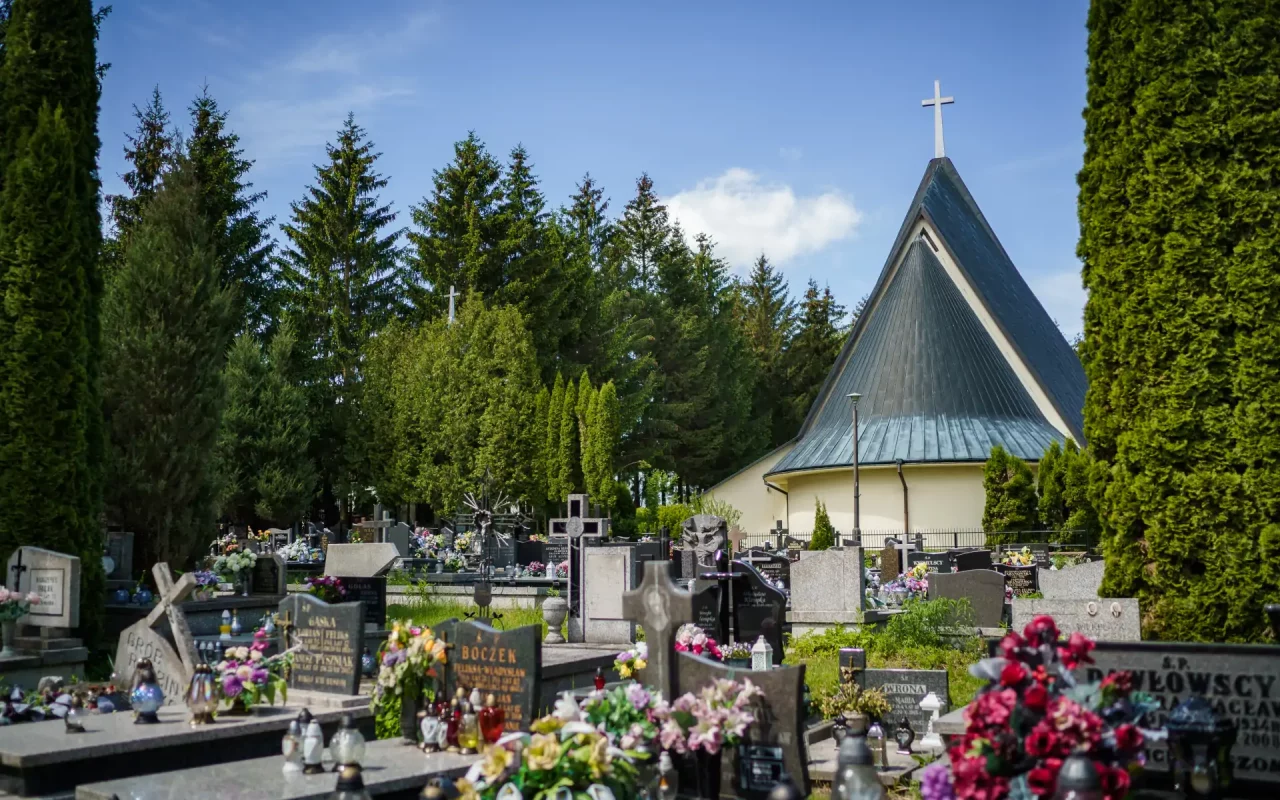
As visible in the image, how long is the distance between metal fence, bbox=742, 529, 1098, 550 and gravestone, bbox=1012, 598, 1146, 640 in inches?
621

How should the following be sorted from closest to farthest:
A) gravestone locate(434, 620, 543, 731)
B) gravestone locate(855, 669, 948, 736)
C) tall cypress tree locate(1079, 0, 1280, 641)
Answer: gravestone locate(434, 620, 543, 731) → tall cypress tree locate(1079, 0, 1280, 641) → gravestone locate(855, 669, 948, 736)

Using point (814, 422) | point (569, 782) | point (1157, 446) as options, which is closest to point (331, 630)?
point (569, 782)

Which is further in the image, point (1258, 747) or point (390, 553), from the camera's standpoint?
point (390, 553)

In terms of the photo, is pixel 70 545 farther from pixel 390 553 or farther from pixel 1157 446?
pixel 1157 446

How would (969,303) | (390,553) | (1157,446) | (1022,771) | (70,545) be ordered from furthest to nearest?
1. (969,303)
2. (390,553)
3. (70,545)
4. (1157,446)
5. (1022,771)

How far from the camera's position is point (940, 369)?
31.8 metres

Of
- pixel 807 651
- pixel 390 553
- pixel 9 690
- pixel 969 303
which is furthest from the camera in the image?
pixel 969 303

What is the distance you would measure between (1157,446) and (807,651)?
17.0ft

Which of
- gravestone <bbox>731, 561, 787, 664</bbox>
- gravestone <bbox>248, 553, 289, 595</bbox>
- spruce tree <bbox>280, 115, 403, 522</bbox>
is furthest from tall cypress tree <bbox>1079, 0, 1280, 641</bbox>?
spruce tree <bbox>280, 115, 403, 522</bbox>

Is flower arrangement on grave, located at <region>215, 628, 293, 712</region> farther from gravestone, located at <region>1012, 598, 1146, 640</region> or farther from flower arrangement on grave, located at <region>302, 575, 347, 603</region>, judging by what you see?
gravestone, located at <region>1012, 598, 1146, 640</region>

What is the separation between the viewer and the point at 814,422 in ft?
112

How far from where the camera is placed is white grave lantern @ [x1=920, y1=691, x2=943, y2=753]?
8.23 m

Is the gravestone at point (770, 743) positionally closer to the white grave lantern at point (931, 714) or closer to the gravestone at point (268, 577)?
the white grave lantern at point (931, 714)

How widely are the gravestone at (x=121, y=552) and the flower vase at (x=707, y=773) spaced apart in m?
12.1
